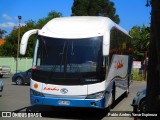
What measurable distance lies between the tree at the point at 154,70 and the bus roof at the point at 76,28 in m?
6.41

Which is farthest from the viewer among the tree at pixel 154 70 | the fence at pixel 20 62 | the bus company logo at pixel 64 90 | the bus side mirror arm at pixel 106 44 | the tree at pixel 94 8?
the tree at pixel 94 8

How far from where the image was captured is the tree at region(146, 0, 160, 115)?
6340 millimetres

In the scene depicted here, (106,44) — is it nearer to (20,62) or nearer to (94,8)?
Result: (20,62)

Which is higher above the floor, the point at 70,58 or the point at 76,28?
the point at 76,28

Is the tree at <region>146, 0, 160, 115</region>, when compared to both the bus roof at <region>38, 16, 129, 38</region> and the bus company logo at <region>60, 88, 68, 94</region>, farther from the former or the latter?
the bus roof at <region>38, 16, 129, 38</region>

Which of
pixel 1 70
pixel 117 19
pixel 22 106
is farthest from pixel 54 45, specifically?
pixel 117 19

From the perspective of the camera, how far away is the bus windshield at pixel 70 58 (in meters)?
12.4

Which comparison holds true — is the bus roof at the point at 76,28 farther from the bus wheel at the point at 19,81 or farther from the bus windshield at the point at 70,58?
the bus wheel at the point at 19,81

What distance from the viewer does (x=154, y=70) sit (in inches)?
252

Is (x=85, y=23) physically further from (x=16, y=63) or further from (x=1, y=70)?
(x=16, y=63)

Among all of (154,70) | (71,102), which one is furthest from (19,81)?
(154,70)

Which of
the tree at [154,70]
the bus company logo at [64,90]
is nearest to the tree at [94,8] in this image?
the bus company logo at [64,90]

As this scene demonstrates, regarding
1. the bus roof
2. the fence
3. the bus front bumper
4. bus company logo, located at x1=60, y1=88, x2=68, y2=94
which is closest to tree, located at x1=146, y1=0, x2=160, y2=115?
the bus front bumper

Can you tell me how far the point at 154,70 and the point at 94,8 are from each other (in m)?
62.5
